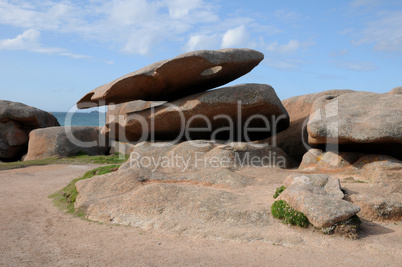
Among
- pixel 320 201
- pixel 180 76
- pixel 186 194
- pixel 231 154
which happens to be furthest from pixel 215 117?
pixel 320 201

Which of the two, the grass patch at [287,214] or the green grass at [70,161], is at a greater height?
the green grass at [70,161]

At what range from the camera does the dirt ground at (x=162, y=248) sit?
695 cm

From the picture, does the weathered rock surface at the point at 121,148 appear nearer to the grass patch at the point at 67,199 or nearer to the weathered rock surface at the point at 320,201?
the grass patch at the point at 67,199

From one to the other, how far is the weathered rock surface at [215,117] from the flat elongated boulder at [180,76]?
0.73 metres

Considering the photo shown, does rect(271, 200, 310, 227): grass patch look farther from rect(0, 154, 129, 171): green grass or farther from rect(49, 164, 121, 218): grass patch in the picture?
rect(0, 154, 129, 171): green grass

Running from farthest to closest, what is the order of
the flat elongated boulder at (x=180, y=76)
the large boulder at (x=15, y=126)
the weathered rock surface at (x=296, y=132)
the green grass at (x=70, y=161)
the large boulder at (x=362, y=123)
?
1. the large boulder at (x=15, y=126)
2. the green grass at (x=70, y=161)
3. the weathered rock surface at (x=296, y=132)
4. the flat elongated boulder at (x=180, y=76)
5. the large boulder at (x=362, y=123)

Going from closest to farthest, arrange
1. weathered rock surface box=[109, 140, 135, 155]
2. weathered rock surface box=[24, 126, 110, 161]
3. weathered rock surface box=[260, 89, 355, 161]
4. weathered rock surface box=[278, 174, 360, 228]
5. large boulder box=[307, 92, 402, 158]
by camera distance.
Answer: weathered rock surface box=[278, 174, 360, 228]
large boulder box=[307, 92, 402, 158]
weathered rock surface box=[260, 89, 355, 161]
weathered rock surface box=[109, 140, 135, 155]
weathered rock surface box=[24, 126, 110, 161]

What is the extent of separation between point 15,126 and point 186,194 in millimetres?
21071

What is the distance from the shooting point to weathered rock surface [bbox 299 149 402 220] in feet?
29.7

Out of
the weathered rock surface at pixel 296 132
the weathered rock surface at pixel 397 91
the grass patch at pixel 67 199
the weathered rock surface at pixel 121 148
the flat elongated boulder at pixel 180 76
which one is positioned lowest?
the grass patch at pixel 67 199

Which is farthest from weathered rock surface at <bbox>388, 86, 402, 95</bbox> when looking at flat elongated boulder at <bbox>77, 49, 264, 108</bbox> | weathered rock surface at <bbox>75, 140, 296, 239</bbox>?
weathered rock surface at <bbox>75, 140, 296, 239</bbox>

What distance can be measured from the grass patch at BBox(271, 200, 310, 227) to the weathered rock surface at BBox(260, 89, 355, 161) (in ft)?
28.2

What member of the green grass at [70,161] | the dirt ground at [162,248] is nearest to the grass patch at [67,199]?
the dirt ground at [162,248]

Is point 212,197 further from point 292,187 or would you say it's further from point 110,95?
point 110,95
